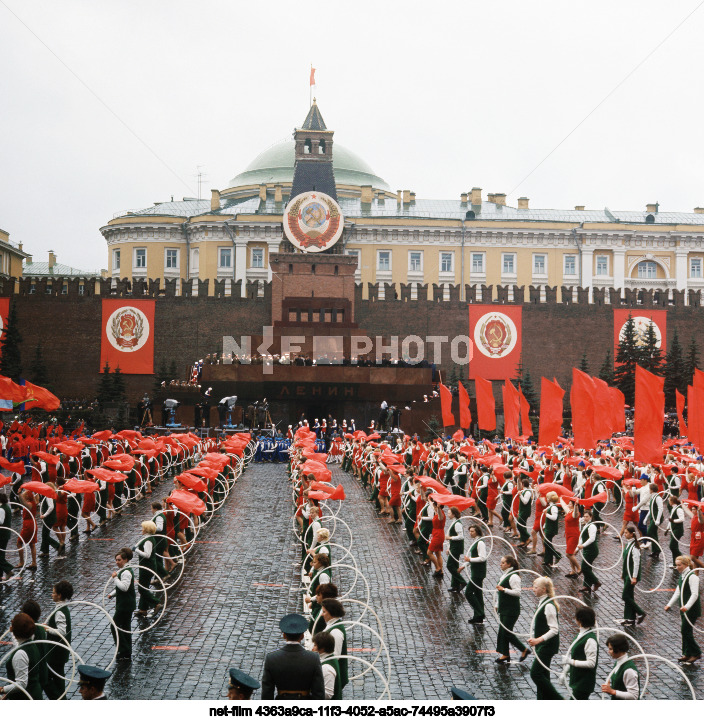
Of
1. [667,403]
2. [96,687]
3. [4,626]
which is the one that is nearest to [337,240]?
[667,403]

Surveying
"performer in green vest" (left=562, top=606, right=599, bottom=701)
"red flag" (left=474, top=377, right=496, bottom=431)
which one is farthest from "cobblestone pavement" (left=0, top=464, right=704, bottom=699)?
"red flag" (left=474, top=377, right=496, bottom=431)

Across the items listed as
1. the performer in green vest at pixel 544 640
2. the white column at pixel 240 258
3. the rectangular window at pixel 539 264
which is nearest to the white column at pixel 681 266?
the rectangular window at pixel 539 264

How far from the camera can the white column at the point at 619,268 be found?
65688 millimetres

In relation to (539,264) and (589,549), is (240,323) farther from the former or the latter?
(589,549)

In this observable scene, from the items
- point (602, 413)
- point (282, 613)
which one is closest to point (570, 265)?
point (602, 413)

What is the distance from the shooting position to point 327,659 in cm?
673

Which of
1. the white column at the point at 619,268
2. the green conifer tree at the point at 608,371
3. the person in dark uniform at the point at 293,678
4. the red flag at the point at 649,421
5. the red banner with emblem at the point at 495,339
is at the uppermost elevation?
the white column at the point at 619,268

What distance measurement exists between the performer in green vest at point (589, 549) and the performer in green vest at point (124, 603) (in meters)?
6.43

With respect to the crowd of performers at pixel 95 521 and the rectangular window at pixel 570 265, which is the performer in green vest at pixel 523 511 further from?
the rectangular window at pixel 570 265

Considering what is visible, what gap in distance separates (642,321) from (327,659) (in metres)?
49.6

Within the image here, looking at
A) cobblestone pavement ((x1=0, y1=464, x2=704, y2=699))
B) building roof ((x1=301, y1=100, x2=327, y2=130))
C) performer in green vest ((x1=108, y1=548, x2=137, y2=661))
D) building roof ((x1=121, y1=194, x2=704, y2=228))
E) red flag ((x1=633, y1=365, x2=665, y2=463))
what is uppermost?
building roof ((x1=301, y1=100, x2=327, y2=130))

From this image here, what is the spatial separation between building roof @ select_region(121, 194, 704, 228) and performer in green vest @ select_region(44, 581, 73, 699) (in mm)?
58832

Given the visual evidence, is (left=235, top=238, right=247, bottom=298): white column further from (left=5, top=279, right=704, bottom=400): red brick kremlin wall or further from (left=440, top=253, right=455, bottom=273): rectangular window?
(left=440, top=253, right=455, bottom=273): rectangular window

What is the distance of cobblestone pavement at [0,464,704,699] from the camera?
9062mm
